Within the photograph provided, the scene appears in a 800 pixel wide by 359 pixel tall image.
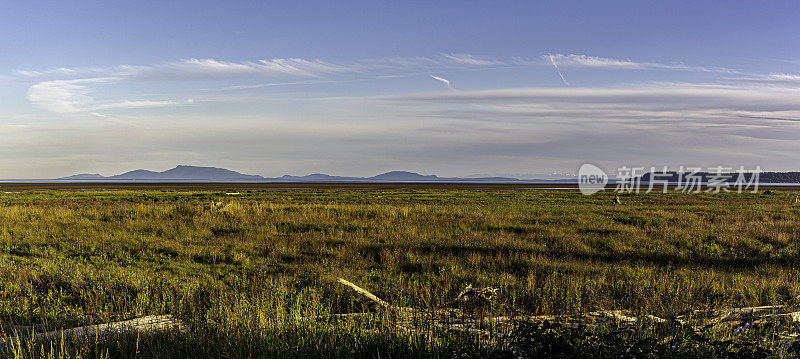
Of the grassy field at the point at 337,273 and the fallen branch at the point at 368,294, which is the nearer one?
the grassy field at the point at 337,273

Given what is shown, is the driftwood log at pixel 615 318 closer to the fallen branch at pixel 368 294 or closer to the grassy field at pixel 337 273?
the fallen branch at pixel 368 294

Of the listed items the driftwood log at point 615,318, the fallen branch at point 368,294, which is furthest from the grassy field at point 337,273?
the driftwood log at point 615,318

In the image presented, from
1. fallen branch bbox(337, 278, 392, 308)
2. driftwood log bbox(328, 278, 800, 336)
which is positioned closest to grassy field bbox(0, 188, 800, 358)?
fallen branch bbox(337, 278, 392, 308)

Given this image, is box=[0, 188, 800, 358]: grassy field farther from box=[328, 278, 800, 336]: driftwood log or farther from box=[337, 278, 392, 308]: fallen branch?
box=[328, 278, 800, 336]: driftwood log

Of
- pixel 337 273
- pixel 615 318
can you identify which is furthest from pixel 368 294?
pixel 615 318

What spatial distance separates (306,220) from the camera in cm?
1916

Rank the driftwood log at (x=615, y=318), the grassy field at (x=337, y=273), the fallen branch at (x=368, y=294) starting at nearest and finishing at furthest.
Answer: the grassy field at (x=337, y=273)
the driftwood log at (x=615, y=318)
the fallen branch at (x=368, y=294)

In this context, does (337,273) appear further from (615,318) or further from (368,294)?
(615,318)

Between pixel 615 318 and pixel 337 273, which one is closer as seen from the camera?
pixel 615 318

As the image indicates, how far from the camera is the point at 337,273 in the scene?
33.7ft

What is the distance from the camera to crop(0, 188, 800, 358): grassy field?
517 cm

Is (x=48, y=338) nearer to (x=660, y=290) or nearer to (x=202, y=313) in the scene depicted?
(x=202, y=313)

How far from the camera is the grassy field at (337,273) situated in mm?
5172

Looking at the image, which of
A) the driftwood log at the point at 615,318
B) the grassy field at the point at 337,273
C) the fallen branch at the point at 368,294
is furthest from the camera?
the fallen branch at the point at 368,294
